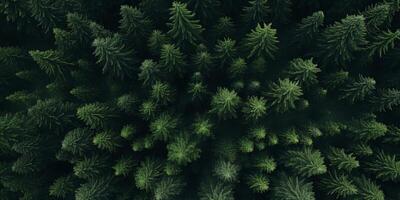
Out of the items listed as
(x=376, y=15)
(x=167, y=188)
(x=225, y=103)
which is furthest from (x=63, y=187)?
(x=376, y=15)

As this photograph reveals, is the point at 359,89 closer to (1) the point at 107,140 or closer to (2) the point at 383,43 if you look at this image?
(2) the point at 383,43

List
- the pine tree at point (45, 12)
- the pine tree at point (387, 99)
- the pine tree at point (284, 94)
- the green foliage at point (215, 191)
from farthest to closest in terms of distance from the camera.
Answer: the pine tree at point (45, 12), the pine tree at point (387, 99), the green foliage at point (215, 191), the pine tree at point (284, 94)

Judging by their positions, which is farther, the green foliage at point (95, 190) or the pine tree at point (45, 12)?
the pine tree at point (45, 12)

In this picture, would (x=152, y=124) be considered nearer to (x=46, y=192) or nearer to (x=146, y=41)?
(x=146, y=41)

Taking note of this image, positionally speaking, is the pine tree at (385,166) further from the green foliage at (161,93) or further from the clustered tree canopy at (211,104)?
the green foliage at (161,93)

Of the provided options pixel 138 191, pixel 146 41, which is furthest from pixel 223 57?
pixel 138 191

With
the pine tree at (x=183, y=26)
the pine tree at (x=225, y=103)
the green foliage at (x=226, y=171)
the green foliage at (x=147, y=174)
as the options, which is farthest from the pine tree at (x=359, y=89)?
the green foliage at (x=147, y=174)

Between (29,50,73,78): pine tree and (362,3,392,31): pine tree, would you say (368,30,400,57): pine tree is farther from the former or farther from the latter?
(29,50,73,78): pine tree
